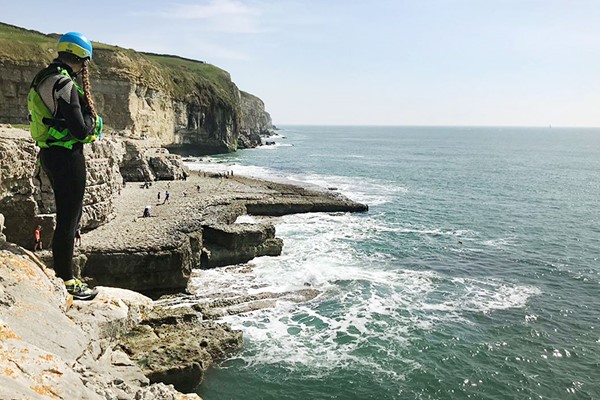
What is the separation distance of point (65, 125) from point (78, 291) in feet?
10.3

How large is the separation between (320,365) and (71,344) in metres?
12.3

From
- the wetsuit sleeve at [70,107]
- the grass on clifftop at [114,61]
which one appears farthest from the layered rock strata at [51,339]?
the grass on clifftop at [114,61]

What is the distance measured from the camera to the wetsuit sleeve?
6.43 metres

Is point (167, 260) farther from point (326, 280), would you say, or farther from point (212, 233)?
point (326, 280)

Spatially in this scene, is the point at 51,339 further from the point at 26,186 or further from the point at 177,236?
the point at 177,236

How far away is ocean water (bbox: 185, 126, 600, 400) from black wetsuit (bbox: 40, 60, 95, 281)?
10.1 m

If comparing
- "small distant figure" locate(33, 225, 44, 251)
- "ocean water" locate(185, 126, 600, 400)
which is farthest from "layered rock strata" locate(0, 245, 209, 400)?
"small distant figure" locate(33, 225, 44, 251)

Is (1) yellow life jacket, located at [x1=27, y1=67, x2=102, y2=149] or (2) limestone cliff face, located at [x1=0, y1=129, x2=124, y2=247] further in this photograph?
(2) limestone cliff face, located at [x1=0, y1=129, x2=124, y2=247]

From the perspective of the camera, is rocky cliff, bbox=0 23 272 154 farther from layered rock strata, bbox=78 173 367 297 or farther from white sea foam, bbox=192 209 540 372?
white sea foam, bbox=192 209 540 372

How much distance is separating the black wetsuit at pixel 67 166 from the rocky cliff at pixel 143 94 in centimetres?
5464

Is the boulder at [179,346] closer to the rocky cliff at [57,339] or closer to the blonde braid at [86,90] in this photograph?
the rocky cliff at [57,339]

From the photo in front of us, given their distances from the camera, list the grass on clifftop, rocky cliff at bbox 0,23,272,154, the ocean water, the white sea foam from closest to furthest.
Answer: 1. the ocean water
2. the white sea foam
3. rocky cliff at bbox 0,23,272,154
4. the grass on clifftop

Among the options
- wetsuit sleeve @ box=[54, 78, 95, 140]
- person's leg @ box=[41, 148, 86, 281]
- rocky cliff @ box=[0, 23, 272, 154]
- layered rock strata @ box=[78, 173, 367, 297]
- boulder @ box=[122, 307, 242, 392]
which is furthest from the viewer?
rocky cliff @ box=[0, 23, 272, 154]

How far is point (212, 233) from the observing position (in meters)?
29.7
